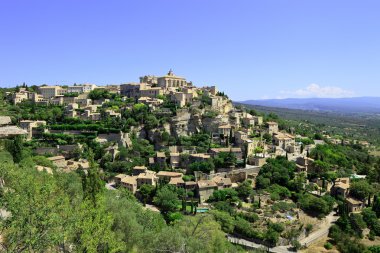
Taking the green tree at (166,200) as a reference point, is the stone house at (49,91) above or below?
above

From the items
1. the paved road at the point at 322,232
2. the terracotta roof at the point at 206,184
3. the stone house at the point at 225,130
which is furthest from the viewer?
the stone house at the point at 225,130

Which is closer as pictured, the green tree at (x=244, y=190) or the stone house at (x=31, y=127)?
the green tree at (x=244, y=190)

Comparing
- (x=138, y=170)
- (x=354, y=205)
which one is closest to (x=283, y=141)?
(x=354, y=205)

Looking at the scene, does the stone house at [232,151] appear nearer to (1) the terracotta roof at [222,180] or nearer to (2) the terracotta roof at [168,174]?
(1) the terracotta roof at [222,180]

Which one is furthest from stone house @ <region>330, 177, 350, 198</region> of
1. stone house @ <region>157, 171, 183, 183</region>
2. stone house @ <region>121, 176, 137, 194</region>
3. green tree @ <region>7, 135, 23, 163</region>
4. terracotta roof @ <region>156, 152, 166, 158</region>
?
green tree @ <region>7, 135, 23, 163</region>

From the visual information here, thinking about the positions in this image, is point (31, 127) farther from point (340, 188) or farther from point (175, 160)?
point (340, 188)

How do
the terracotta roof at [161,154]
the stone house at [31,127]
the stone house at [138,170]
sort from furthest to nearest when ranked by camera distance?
1. the stone house at [31,127]
2. the terracotta roof at [161,154]
3. the stone house at [138,170]

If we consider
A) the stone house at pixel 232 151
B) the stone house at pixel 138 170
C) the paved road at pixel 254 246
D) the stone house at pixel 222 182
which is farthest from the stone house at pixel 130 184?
the paved road at pixel 254 246
